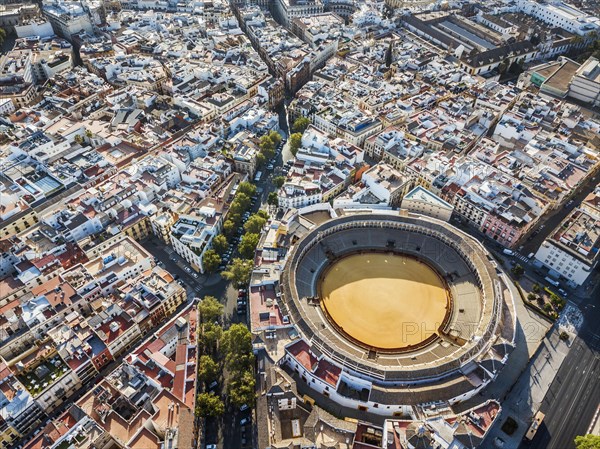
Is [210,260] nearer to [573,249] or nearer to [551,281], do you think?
[551,281]

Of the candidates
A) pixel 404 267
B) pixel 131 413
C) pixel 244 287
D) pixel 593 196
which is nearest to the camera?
pixel 131 413

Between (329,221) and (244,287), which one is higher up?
(329,221)

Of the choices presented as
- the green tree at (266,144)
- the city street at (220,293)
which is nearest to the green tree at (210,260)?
the city street at (220,293)

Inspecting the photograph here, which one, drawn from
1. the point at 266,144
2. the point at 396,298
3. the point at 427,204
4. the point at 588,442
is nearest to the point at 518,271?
the point at 427,204

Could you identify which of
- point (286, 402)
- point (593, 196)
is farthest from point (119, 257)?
point (593, 196)

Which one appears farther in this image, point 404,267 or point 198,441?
point 404,267

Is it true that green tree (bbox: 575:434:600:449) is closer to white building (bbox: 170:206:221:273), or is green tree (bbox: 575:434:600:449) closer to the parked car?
the parked car

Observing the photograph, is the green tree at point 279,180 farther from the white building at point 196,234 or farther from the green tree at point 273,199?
the white building at point 196,234

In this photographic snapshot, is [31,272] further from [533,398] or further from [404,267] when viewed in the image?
[533,398]
